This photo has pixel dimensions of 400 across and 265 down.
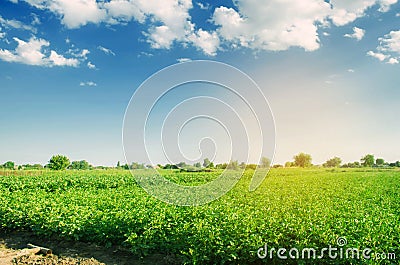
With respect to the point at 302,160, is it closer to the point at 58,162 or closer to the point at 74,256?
the point at 58,162

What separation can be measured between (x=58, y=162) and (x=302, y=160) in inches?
2813

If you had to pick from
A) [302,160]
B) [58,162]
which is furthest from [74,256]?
[302,160]

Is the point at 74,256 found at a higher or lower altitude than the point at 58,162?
lower

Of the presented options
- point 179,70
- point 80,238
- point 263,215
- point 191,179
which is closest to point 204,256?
point 263,215

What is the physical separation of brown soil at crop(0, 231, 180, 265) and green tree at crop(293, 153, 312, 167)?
331 ft

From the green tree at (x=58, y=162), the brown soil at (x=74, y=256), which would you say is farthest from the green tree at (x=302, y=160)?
the brown soil at (x=74, y=256)

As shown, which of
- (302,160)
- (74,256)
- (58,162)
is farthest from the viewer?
(302,160)

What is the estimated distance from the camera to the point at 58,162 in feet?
249

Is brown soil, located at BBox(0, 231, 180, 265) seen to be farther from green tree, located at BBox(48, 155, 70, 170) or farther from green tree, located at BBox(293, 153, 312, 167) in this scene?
green tree, located at BBox(293, 153, 312, 167)

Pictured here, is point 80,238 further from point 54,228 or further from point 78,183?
point 78,183

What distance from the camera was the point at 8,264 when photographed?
21.9 ft

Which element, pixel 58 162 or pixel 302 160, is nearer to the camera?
pixel 58 162

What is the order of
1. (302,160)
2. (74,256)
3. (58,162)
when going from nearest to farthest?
1. (74,256)
2. (58,162)
3. (302,160)

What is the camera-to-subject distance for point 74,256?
6.82 m
